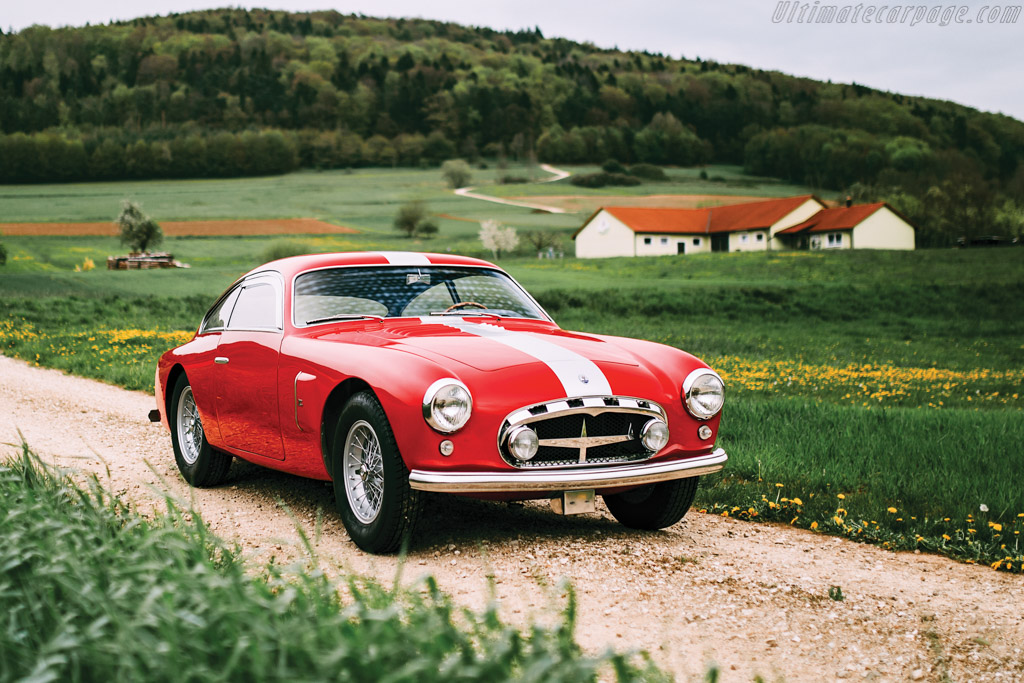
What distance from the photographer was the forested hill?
253 feet

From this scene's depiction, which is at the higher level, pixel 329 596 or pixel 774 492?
pixel 329 596

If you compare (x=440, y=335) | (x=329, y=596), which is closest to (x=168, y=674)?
(x=329, y=596)

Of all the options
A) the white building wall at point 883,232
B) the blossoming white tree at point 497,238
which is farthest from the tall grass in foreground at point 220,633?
the white building wall at point 883,232

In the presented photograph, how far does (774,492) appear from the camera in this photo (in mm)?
5965

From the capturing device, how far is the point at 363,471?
4531mm

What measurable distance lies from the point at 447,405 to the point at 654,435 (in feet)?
3.70

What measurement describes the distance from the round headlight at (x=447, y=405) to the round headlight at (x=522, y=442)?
0.78ft

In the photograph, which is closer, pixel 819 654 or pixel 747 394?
pixel 819 654

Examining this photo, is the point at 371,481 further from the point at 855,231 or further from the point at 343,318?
the point at 855,231

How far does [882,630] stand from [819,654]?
18.5 inches

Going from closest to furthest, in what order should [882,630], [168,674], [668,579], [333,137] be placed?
[168,674] → [882,630] → [668,579] → [333,137]

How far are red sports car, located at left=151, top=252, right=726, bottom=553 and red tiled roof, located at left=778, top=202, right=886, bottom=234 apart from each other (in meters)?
61.2

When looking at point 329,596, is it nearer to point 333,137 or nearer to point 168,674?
point 168,674

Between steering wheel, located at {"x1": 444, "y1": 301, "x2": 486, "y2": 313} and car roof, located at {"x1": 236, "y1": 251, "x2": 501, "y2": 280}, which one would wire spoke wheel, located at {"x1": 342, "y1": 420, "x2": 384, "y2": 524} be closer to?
steering wheel, located at {"x1": 444, "y1": 301, "x2": 486, "y2": 313}
